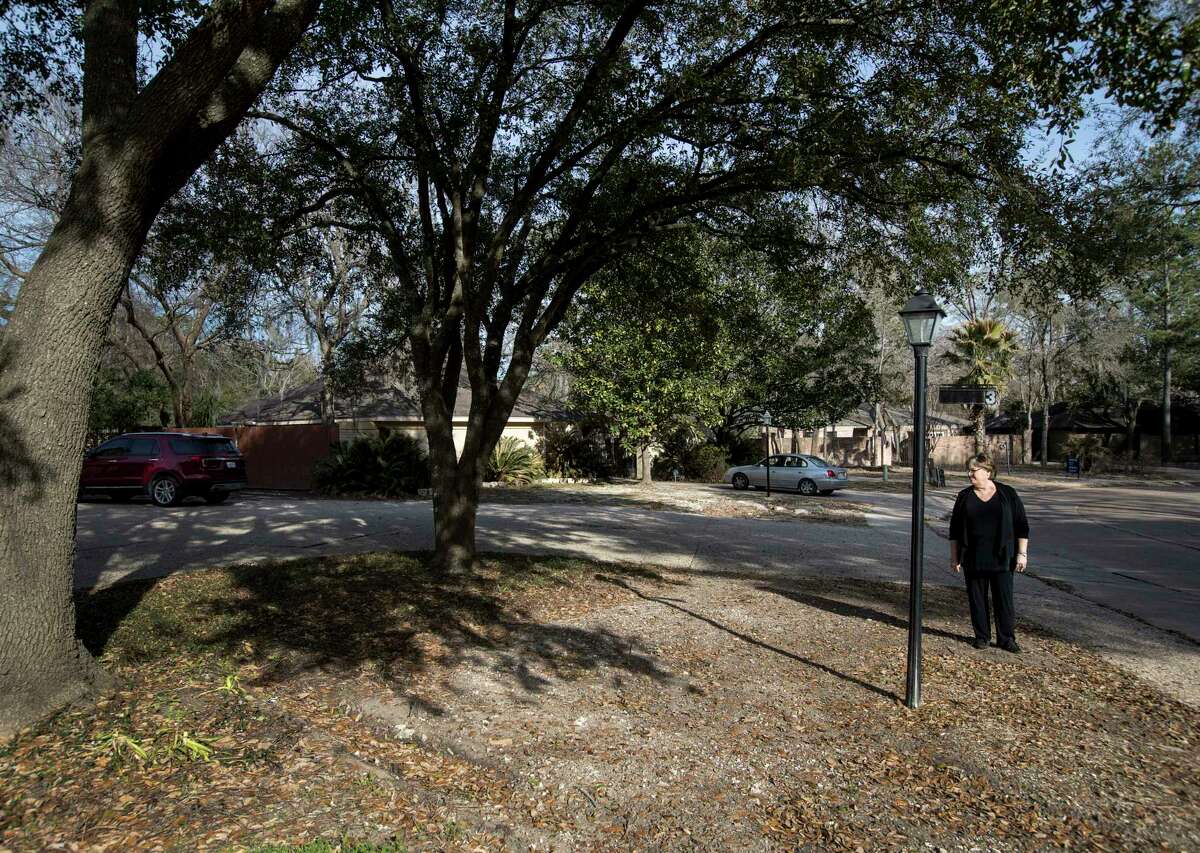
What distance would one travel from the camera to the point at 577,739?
4.63m

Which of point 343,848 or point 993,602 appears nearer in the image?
point 343,848

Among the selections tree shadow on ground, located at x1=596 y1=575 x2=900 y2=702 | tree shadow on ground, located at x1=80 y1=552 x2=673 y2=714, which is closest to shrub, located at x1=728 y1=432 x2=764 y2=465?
tree shadow on ground, located at x1=596 y1=575 x2=900 y2=702

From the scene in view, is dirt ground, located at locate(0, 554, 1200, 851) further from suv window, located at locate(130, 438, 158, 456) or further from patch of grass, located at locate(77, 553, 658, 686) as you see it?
suv window, located at locate(130, 438, 158, 456)

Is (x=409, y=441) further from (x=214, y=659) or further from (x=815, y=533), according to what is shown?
(x=214, y=659)

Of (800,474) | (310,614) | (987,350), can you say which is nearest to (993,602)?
(310,614)

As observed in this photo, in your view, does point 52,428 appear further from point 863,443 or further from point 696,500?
point 863,443

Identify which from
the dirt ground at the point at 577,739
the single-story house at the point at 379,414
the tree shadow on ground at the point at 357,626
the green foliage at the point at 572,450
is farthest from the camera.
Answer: the green foliage at the point at 572,450

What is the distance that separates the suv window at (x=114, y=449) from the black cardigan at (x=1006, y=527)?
17015 mm

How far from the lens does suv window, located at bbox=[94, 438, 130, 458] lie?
1691 centimetres

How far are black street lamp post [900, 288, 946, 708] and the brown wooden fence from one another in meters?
19.8

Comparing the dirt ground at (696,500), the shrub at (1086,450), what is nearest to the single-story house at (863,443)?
the shrub at (1086,450)

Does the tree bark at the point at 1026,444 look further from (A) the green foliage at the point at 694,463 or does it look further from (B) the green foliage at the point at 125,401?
(B) the green foliage at the point at 125,401

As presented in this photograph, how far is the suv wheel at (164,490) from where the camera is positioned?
16.6 metres

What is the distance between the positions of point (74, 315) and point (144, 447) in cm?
1432
